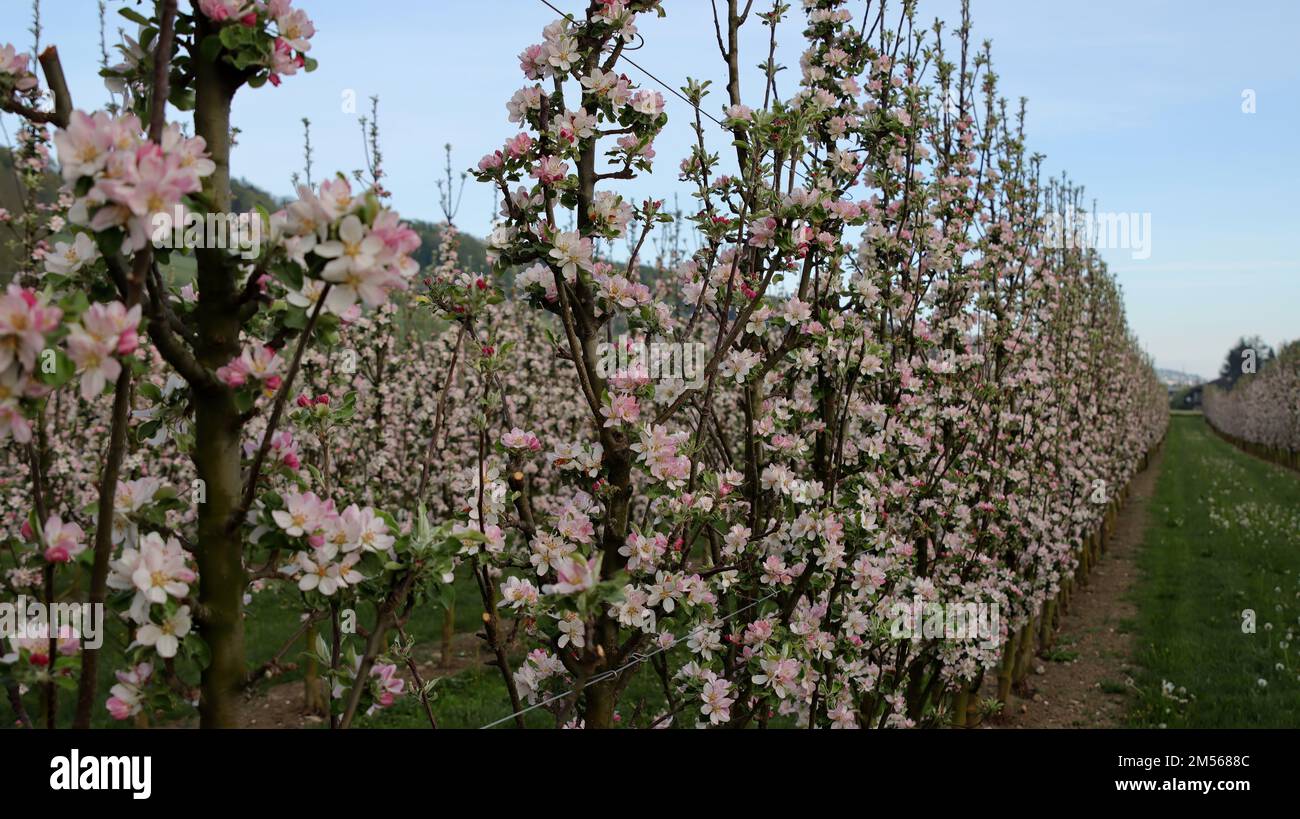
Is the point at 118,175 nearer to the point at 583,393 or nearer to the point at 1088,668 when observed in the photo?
the point at 583,393

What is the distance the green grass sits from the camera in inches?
280

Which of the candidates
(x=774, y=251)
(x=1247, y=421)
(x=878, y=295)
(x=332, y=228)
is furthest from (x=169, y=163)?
(x=1247, y=421)

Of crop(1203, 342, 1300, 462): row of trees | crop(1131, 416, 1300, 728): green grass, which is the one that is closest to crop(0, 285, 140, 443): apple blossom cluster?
crop(1131, 416, 1300, 728): green grass

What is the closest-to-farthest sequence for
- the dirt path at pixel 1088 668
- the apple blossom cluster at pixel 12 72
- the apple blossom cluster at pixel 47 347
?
the apple blossom cluster at pixel 47 347
the apple blossom cluster at pixel 12 72
the dirt path at pixel 1088 668

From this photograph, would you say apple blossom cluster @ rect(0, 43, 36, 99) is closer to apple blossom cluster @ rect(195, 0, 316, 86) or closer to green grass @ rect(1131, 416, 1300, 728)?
apple blossom cluster @ rect(195, 0, 316, 86)

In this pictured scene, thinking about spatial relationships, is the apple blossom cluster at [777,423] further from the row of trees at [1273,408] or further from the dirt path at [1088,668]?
the row of trees at [1273,408]

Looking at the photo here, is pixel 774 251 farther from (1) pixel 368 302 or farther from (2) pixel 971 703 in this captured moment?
(2) pixel 971 703

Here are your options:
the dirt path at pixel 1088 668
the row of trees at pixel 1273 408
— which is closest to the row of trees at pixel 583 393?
the dirt path at pixel 1088 668

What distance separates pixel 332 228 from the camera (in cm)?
123

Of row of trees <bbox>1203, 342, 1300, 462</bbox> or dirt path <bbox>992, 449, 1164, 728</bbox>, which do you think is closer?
dirt path <bbox>992, 449, 1164, 728</bbox>

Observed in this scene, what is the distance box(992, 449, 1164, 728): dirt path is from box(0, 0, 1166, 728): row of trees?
1.81 metres

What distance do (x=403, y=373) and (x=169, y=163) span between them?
8.67 meters

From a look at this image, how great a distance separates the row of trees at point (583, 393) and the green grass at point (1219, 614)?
2602mm

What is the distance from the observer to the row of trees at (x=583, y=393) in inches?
49.2
